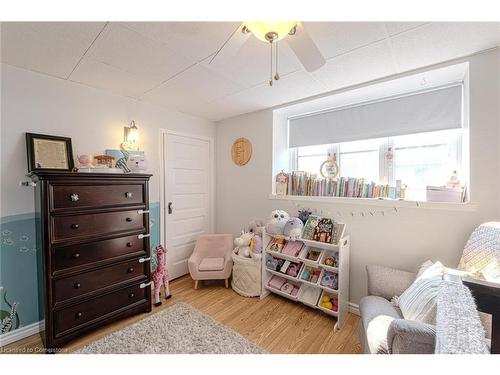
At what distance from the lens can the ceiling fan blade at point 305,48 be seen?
947 mm

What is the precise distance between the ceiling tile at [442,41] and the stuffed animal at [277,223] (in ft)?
5.55

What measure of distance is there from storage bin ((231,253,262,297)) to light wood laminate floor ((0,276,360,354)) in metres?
0.08

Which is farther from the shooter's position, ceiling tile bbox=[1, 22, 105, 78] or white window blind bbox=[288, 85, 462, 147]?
white window blind bbox=[288, 85, 462, 147]

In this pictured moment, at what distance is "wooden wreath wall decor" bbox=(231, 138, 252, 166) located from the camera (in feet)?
9.46

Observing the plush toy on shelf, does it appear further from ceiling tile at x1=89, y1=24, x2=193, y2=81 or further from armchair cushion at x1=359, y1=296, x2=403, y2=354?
ceiling tile at x1=89, y1=24, x2=193, y2=81

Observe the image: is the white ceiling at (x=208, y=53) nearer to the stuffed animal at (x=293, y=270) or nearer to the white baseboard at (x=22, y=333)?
the stuffed animal at (x=293, y=270)

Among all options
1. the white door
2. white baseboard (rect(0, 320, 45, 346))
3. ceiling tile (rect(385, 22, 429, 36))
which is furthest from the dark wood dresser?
ceiling tile (rect(385, 22, 429, 36))

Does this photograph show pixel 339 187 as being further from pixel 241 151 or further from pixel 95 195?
pixel 95 195

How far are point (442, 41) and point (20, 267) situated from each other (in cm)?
362

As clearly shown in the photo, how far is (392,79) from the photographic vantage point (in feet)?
5.89
